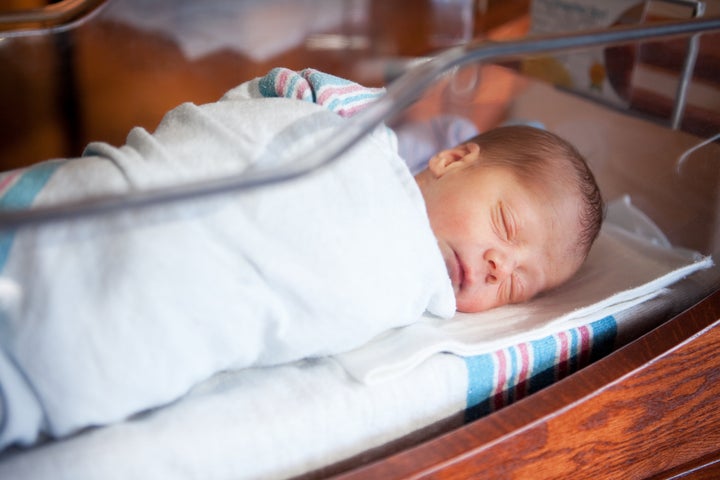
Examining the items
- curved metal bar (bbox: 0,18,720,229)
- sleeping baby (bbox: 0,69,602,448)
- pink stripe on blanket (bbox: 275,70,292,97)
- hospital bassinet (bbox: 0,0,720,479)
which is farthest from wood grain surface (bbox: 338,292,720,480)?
pink stripe on blanket (bbox: 275,70,292,97)

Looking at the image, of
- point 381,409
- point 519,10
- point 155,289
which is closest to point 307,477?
point 381,409

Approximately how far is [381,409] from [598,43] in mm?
343

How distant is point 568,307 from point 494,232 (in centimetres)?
11

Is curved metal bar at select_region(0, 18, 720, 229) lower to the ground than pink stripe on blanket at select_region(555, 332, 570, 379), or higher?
higher

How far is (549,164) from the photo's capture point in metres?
0.78

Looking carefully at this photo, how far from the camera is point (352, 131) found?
0.48 metres

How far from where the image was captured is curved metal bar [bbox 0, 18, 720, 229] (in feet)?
1.30

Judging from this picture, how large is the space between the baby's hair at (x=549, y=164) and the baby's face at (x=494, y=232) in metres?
0.02

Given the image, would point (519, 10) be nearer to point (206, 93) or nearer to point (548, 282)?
point (206, 93)

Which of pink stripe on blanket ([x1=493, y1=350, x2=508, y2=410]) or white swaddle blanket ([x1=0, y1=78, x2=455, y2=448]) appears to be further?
pink stripe on blanket ([x1=493, y1=350, x2=508, y2=410])

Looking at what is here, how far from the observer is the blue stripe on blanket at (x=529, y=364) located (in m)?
0.64

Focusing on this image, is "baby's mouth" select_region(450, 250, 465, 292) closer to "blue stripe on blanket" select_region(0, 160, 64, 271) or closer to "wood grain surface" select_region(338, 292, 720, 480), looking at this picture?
"wood grain surface" select_region(338, 292, 720, 480)

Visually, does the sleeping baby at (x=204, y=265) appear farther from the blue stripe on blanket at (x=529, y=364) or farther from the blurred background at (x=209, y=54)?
the blurred background at (x=209, y=54)

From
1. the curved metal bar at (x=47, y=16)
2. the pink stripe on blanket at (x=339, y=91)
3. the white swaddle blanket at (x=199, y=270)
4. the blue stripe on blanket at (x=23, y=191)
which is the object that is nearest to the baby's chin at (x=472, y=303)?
the white swaddle blanket at (x=199, y=270)
